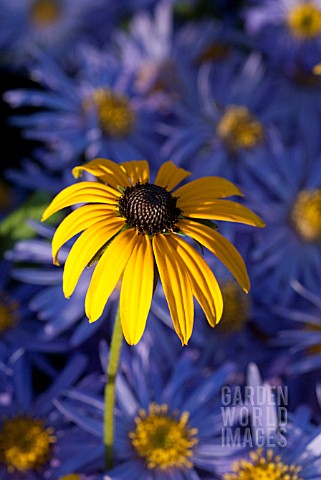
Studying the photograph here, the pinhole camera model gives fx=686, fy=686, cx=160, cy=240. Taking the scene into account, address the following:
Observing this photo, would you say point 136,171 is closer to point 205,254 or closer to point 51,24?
point 205,254

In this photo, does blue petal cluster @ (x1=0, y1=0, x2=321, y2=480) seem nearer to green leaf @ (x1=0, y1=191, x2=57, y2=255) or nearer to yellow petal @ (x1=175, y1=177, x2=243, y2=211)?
green leaf @ (x1=0, y1=191, x2=57, y2=255)

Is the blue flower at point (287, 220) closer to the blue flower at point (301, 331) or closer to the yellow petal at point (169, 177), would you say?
the blue flower at point (301, 331)

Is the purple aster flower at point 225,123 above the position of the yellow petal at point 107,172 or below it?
above

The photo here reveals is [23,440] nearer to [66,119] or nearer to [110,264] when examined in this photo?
[110,264]

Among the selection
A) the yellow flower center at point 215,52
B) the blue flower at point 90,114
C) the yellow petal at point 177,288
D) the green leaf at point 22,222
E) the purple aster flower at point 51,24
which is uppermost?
the purple aster flower at point 51,24

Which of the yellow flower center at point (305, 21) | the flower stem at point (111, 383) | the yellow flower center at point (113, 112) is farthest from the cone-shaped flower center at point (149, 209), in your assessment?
the yellow flower center at point (305, 21)

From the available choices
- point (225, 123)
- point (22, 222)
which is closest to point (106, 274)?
point (22, 222)

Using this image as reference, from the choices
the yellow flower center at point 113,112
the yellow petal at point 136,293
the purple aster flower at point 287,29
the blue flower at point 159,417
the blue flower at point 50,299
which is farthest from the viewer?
the purple aster flower at point 287,29
